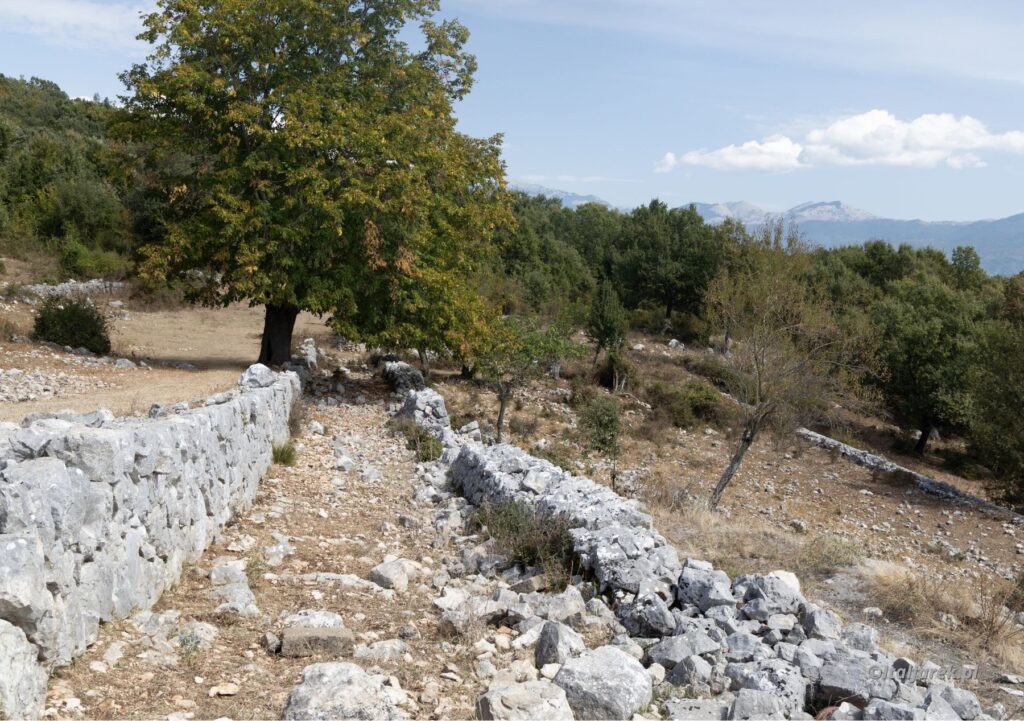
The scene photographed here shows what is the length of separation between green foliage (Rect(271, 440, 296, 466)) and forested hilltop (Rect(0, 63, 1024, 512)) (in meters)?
5.23

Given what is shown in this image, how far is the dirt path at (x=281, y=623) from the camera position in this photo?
457cm

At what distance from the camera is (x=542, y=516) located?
8570 millimetres

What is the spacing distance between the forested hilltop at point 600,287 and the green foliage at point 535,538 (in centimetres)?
837

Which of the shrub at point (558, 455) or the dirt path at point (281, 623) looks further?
the shrub at point (558, 455)

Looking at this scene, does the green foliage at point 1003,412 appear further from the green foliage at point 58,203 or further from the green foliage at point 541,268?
the green foliage at point 58,203

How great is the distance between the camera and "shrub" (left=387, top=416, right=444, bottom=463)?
13008mm

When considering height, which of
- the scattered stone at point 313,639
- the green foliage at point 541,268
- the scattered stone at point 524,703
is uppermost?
the green foliage at point 541,268

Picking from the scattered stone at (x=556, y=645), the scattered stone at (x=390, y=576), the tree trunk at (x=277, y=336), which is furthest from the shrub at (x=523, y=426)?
the scattered stone at (x=556, y=645)

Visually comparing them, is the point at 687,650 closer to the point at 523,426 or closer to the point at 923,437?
the point at 523,426

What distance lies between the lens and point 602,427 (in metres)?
20.6

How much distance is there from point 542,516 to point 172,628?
417 centimetres

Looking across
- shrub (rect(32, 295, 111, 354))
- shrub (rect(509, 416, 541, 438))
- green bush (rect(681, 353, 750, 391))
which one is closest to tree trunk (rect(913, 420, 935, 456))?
green bush (rect(681, 353, 750, 391))

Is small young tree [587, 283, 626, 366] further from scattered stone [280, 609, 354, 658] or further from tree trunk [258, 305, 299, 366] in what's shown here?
scattered stone [280, 609, 354, 658]

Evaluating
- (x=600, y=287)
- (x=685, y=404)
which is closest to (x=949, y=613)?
(x=685, y=404)
